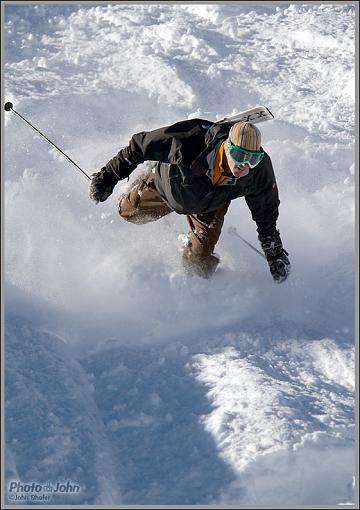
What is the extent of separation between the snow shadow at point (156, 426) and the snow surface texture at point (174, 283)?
12mm

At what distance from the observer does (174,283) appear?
19.1 ft

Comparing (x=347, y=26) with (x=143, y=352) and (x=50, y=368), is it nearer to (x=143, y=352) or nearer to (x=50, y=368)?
(x=143, y=352)

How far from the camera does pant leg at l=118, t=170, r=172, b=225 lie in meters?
5.67

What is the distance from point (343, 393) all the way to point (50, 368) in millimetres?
2294

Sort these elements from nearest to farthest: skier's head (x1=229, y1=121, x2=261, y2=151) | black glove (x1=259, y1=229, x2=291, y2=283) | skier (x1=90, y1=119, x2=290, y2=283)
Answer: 1. skier's head (x1=229, y1=121, x2=261, y2=151)
2. skier (x1=90, y1=119, x2=290, y2=283)
3. black glove (x1=259, y1=229, x2=291, y2=283)

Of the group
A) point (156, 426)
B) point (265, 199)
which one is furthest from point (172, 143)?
point (156, 426)

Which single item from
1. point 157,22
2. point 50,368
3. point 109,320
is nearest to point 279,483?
point 50,368

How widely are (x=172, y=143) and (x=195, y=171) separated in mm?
292

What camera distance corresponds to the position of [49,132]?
26.5 ft

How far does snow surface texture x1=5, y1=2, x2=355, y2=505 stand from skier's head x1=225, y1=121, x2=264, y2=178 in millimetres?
1641

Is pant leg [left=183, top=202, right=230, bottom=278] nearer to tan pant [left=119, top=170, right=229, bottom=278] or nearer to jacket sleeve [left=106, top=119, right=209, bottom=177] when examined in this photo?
tan pant [left=119, top=170, right=229, bottom=278]

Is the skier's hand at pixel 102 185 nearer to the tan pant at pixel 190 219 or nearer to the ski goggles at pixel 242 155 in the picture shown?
the tan pant at pixel 190 219

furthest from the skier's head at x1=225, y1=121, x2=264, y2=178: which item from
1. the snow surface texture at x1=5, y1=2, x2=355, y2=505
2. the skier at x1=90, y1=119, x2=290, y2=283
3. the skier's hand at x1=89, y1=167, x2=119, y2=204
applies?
the snow surface texture at x1=5, y1=2, x2=355, y2=505

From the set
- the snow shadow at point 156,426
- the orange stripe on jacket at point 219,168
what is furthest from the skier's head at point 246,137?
the snow shadow at point 156,426
